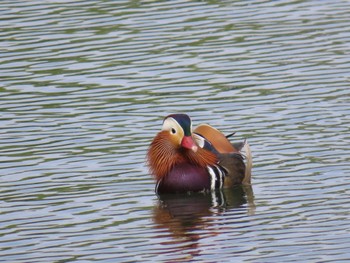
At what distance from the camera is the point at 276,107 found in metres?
17.8

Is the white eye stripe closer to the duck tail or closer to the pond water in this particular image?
the duck tail

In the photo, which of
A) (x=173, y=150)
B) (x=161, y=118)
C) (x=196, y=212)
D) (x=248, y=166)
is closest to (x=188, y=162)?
(x=173, y=150)

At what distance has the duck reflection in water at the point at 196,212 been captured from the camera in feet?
42.5

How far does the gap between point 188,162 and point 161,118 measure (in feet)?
7.75

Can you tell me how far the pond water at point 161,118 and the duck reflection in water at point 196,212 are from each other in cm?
2

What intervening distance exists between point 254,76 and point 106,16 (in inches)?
184

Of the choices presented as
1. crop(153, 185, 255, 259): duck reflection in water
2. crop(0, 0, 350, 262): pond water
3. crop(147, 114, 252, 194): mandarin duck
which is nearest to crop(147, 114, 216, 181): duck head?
crop(147, 114, 252, 194): mandarin duck

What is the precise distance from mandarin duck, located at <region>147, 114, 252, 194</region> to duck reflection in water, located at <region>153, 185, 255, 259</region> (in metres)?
0.10

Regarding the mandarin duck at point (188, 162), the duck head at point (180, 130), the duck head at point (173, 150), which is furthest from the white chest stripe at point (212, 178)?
the duck head at point (180, 130)

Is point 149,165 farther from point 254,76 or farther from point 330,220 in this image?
point 254,76

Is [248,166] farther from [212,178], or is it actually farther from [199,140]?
[199,140]

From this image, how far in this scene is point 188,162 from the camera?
1538 cm

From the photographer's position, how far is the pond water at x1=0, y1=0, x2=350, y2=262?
12.8m

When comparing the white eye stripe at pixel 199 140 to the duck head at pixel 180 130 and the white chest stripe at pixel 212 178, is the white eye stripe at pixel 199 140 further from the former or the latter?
the white chest stripe at pixel 212 178
